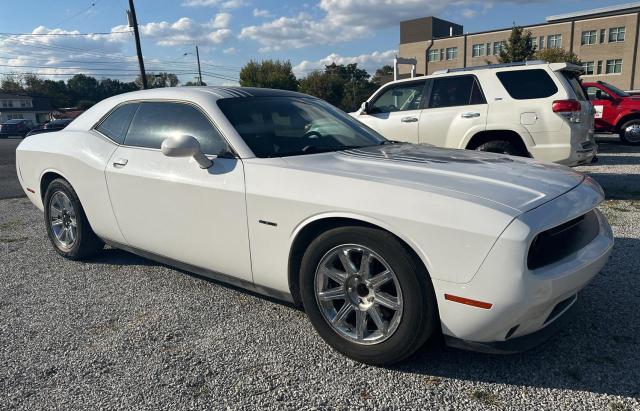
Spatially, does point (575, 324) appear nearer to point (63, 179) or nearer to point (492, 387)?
point (492, 387)

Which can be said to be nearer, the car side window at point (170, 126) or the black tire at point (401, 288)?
the black tire at point (401, 288)

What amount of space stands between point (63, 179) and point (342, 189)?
120 inches

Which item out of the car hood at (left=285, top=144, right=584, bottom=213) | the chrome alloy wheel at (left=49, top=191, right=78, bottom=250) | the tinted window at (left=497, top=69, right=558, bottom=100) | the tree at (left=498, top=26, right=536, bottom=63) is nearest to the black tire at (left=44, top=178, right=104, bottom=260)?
the chrome alloy wheel at (left=49, top=191, right=78, bottom=250)

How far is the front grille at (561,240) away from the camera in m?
2.21

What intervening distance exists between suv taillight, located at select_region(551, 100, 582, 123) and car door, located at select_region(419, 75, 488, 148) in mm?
913

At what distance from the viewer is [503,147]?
21.8 feet

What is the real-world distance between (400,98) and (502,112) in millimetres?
1734

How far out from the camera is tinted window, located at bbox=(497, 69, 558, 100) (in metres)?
6.65

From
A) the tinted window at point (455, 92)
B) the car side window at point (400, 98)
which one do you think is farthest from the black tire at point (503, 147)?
the car side window at point (400, 98)

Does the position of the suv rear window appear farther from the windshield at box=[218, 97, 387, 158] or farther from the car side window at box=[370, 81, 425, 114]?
the windshield at box=[218, 97, 387, 158]

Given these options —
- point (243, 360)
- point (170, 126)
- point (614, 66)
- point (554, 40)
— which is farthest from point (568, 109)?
point (554, 40)

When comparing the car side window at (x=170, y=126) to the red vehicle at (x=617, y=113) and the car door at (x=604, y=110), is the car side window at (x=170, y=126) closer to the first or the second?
the red vehicle at (x=617, y=113)

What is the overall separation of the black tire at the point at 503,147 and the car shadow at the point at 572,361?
3.81 m

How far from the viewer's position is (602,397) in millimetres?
2238
